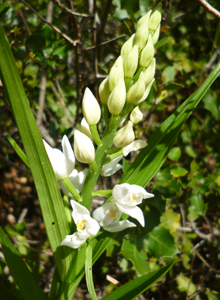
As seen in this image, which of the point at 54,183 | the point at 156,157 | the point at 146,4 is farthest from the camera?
the point at 146,4

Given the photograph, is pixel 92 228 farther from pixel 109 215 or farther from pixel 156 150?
pixel 156 150

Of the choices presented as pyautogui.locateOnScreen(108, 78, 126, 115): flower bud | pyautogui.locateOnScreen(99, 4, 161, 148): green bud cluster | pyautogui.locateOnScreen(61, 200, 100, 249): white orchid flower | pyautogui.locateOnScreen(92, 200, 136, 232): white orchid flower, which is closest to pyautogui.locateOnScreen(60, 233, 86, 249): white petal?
pyautogui.locateOnScreen(61, 200, 100, 249): white orchid flower

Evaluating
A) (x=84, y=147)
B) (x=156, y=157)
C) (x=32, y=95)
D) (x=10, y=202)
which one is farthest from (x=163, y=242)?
(x=10, y=202)

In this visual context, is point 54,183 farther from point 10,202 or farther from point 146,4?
point 10,202

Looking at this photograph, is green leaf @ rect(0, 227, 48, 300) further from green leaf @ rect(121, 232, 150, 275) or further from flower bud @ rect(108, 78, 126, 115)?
flower bud @ rect(108, 78, 126, 115)

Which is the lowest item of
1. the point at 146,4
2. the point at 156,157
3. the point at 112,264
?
the point at 112,264

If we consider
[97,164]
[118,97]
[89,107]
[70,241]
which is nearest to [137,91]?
[118,97]

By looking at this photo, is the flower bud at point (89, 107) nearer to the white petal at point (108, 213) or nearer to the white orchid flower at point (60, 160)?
the white orchid flower at point (60, 160)
